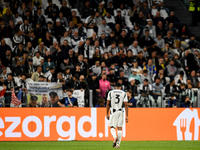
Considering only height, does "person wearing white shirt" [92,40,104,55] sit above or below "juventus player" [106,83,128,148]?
above

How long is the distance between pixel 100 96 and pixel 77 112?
1.49m

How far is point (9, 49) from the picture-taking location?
18.5m

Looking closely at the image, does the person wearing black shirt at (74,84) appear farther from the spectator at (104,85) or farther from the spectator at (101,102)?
the spectator at (101,102)

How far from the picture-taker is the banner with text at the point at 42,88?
50.9 ft

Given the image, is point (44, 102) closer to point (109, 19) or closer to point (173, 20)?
point (109, 19)

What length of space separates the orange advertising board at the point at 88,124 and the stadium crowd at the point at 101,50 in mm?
535

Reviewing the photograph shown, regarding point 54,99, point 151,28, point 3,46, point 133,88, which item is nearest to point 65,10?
point 3,46

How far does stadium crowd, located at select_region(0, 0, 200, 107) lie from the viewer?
16.5m

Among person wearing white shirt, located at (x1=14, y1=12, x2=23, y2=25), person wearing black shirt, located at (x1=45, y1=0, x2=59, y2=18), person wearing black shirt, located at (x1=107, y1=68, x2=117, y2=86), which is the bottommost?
person wearing black shirt, located at (x1=107, y1=68, x2=117, y2=86)

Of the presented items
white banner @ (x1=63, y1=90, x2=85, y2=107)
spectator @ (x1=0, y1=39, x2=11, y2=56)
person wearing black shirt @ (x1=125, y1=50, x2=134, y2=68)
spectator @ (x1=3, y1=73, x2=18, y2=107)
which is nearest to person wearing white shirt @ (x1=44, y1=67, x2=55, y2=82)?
spectator @ (x1=3, y1=73, x2=18, y2=107)

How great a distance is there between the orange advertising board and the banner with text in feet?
2.35

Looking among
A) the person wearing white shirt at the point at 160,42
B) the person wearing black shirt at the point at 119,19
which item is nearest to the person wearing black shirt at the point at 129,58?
the person wearing white shirt at the point at 160,42

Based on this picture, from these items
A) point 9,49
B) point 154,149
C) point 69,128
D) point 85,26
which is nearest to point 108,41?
point 85,26

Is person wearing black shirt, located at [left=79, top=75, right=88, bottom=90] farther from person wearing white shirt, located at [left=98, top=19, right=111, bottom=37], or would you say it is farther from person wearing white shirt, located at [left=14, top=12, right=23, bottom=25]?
person wearing white shirt, located at [left=14, top=12, right=23, bottom=25]
